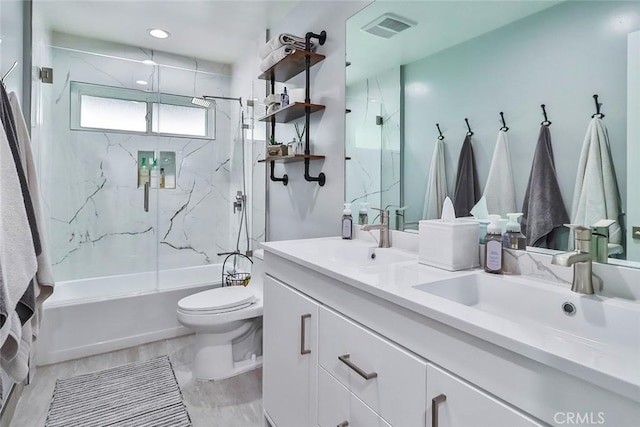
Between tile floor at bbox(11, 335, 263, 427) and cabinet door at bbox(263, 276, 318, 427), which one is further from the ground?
cabinet door at bbox(263, 276, 318, 427)

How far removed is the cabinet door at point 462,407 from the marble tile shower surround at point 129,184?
114 inches

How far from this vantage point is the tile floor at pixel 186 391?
1761 mm

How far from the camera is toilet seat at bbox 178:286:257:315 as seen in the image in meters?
2.01

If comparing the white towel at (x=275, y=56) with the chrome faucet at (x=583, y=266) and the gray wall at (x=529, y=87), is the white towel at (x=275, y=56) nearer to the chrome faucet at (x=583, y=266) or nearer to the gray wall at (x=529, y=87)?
the gray wall at (x=529, y=87)

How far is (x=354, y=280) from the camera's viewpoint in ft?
3.24

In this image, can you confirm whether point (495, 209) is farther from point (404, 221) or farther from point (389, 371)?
point (389, 371)

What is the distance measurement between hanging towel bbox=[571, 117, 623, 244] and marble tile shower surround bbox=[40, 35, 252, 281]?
2.83 m

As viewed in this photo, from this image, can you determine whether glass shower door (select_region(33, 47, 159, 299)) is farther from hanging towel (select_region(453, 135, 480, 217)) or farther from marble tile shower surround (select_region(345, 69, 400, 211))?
hanging towel (select_region(453, 135, 480, 217))

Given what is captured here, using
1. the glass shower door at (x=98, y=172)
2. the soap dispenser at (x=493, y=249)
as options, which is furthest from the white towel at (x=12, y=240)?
the glass shower door at (x=98, y=172)

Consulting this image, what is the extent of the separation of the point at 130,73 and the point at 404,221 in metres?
2.92

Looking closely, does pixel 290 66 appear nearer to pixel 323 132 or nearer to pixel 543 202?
pixel 323 132

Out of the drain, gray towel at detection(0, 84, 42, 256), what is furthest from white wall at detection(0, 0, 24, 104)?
the drain

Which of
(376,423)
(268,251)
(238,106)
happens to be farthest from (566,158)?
(238,106)

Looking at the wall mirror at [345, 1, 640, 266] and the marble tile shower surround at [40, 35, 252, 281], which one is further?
the marble tile shower surround at [40, 35, 252, 281]
